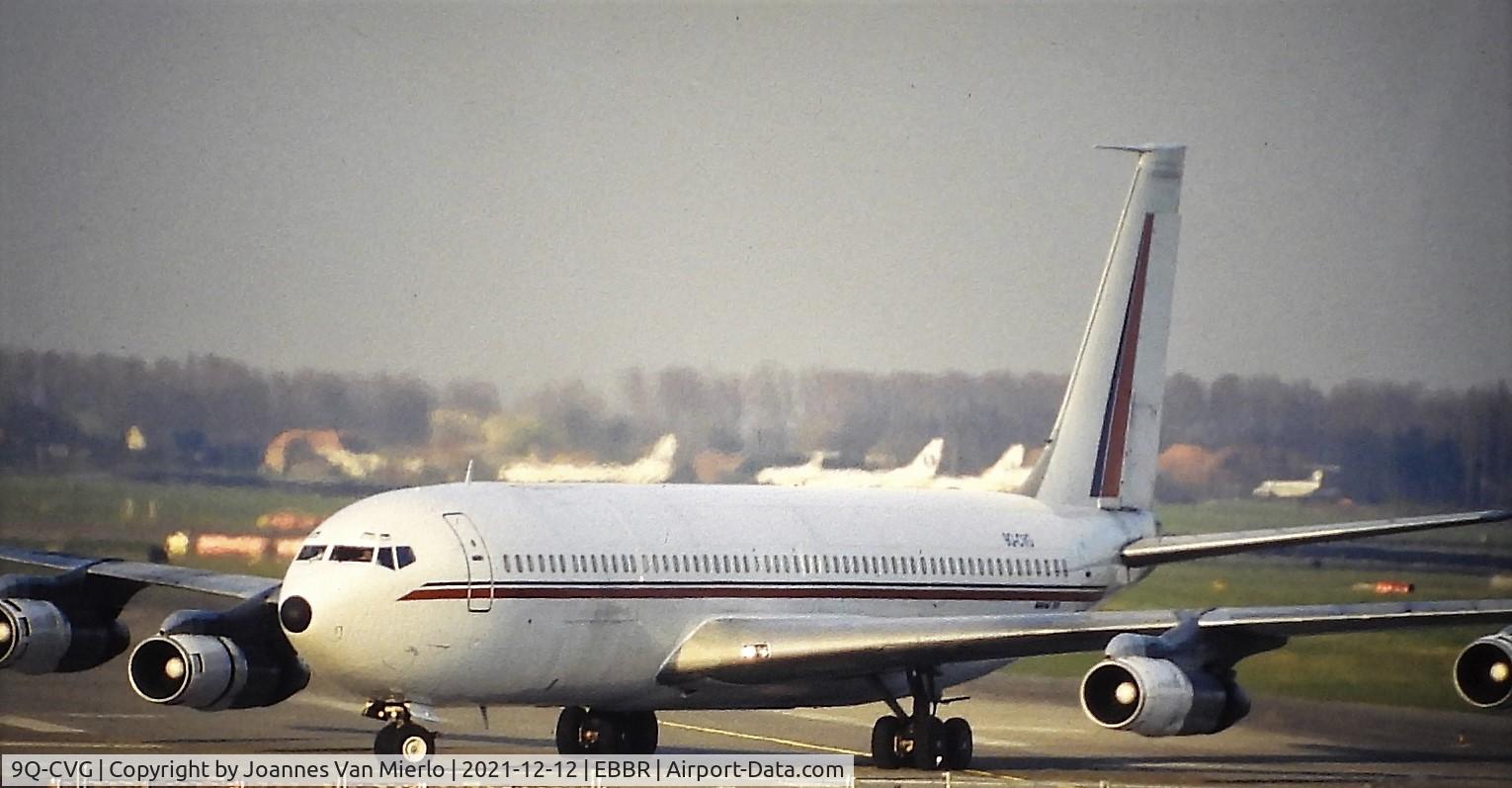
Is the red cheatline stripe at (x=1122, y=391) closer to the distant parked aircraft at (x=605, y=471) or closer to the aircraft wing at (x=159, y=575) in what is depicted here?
the distant parked aircraft at (x=605, y=471)

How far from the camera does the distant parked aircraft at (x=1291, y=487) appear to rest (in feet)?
142

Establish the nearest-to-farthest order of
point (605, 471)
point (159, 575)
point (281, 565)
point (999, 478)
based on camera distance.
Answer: point (159, 575) < point (281, 565) < point (605, 471) < point (999, 478)

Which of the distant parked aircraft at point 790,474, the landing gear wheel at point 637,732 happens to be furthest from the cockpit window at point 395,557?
the distant parked aircraft at point 790,474

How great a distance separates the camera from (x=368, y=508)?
82.7 ft

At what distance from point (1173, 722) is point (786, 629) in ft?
14.4

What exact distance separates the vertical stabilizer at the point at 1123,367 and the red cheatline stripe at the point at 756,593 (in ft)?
6.01

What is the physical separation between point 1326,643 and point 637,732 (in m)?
13.3

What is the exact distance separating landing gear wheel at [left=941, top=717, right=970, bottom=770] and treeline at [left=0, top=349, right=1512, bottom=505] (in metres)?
11.1

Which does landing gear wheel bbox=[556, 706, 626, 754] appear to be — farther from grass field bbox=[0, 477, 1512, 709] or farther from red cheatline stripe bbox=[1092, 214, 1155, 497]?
red cheatline stripe bbox=[1092, 214, 1155, 497]

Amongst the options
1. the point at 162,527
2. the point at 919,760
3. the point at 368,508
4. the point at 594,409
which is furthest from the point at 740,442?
the point at 368,508

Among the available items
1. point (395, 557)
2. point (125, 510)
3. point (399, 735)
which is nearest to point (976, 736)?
point (399, 735)

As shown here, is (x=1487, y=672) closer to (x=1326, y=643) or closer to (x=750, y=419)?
(x=1326, y=643)

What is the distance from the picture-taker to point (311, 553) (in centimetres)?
2470

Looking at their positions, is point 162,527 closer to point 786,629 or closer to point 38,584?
point 38,584
